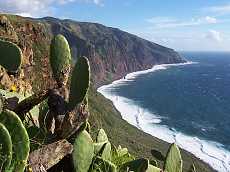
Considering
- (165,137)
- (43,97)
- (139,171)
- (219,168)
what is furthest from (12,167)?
(165,137)

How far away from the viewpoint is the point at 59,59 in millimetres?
6438

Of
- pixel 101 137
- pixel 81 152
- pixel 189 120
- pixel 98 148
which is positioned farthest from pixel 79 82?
pixel 189 120

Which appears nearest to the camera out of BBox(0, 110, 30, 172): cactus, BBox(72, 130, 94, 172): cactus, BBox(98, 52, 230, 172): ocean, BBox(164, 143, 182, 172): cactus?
BBox(0, 110, 30, 172): cactus

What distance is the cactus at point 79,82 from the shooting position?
621 cm

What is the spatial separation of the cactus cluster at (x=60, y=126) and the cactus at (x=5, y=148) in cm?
10

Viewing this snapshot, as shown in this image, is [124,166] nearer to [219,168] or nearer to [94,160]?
[94,160]

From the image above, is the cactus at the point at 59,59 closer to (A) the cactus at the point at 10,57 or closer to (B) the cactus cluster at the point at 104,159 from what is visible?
(A) the cactus at the point at 10,57

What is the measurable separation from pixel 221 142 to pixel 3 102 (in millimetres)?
108716

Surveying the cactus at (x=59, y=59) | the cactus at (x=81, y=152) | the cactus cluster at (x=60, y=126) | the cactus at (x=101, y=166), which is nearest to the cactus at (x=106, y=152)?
the cactus cluster at (x=60, y=126)

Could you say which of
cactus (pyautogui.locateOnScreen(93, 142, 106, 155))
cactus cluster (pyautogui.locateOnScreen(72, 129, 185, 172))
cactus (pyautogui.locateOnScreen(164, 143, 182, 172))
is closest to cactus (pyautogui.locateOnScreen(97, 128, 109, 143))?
cactus cluster (pyautogui.locateOnScreen(72, 129, 185, 172))

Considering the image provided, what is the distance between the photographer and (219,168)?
92000 millimetres

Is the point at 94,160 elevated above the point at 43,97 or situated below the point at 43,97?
below

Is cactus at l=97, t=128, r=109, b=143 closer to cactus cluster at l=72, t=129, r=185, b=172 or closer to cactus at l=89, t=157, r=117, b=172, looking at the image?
cactus cluster at l=72, t=129, r=185, b=172

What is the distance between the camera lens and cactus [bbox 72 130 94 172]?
5.92 meters
